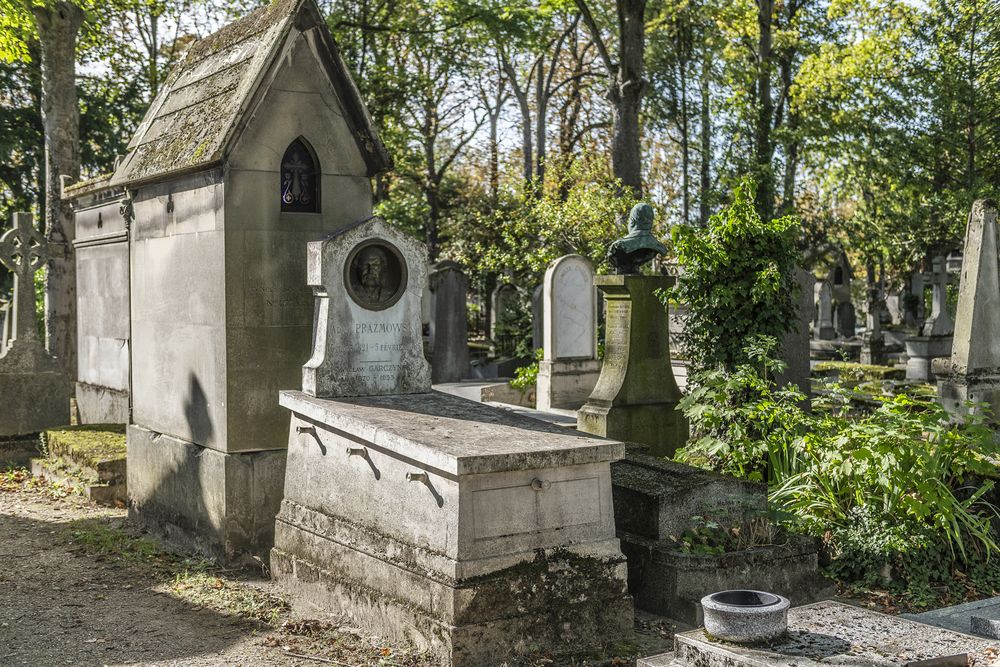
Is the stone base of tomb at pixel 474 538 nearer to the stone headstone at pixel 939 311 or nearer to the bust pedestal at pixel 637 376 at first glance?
the bust pedestal at pixel 637 376

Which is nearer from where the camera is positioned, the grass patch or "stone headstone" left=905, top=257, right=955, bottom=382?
the grass patch

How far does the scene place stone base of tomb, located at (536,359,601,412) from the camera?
42.2ft

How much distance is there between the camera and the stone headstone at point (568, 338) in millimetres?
12883

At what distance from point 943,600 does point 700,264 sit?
3266 mm

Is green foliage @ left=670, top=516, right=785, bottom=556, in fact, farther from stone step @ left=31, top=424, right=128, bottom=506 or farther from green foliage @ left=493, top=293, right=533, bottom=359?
green foliage @ left=493, top=293, right=533, bottom=359

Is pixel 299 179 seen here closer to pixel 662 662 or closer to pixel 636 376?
pixel 636 376

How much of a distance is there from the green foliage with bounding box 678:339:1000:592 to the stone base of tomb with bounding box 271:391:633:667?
70.7 inches

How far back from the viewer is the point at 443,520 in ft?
16.2

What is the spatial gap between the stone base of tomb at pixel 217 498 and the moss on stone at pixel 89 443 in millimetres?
1707

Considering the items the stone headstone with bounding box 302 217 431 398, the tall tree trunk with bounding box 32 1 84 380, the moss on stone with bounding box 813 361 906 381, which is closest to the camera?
the stone headstone with bounding box 302 217 431 398

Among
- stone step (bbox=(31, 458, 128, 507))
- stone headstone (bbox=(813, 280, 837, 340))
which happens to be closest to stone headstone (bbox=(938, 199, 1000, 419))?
stone step (bbox=(31, 458, 128, 507))

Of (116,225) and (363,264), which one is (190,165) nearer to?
(363,264)

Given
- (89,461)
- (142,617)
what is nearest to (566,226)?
(89,461)

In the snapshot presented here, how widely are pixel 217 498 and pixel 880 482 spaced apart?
462 cm
